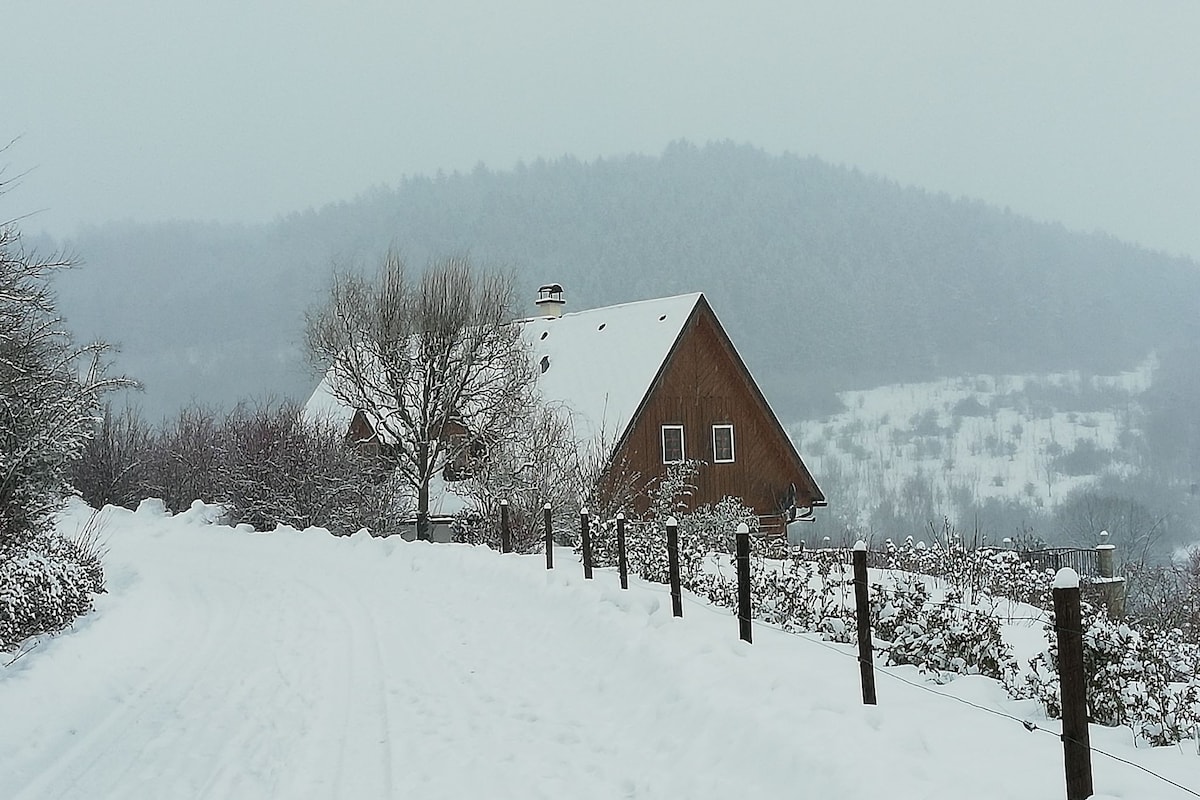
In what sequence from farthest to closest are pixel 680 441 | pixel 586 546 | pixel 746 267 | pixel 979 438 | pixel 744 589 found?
1. pixel 746 267
2. pixel 979 438
3. pixel 680 441
4. pixel 586 546
5. pixel 744 589

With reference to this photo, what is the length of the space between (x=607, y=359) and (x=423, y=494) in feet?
22.6

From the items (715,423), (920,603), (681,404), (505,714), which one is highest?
(681,404)

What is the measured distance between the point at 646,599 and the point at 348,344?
20303 mm

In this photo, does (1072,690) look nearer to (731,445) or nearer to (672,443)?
(672,443)

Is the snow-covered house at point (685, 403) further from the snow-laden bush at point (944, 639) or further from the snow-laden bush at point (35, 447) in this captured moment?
the snow-laden bush at point (944, 639)

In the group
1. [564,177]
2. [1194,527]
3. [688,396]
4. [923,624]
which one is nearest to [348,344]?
[688,396]

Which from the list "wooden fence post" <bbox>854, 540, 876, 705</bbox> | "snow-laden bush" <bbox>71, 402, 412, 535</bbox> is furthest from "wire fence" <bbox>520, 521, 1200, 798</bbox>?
"snow-laden bush" <bbox>71, 402, 412, 535</bbox>

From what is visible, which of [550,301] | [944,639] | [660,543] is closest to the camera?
[944,639]

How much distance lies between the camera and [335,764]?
6.79 meters

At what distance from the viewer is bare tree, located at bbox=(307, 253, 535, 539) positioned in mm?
29094

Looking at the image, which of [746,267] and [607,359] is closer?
[607,359]

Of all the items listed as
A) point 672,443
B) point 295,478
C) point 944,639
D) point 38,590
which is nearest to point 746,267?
point 672,443

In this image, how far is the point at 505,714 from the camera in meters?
7.88

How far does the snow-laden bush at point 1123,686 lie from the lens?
629cm
